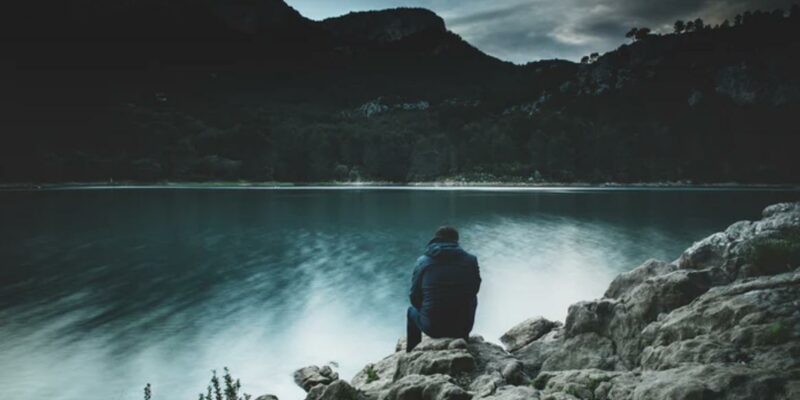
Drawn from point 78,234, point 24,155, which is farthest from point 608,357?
point 24,155

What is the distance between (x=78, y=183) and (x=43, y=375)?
215986 mm

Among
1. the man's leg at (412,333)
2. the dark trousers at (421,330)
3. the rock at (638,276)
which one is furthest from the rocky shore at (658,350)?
the rock at (638,276)

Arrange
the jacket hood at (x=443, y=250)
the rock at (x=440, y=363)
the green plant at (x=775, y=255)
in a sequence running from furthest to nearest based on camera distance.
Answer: the green plant at (x=775, y=255) < the jacket hood at (x=443, y=250) < the rock at (x=440, y=363)

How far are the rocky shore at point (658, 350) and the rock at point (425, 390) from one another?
2cm

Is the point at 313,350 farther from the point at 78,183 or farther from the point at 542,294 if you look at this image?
the point at 78,183

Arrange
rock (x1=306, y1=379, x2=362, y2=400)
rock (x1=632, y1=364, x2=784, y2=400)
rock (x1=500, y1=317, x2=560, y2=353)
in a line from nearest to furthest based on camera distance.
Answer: rock (x1=632, y1=364, x2=784, y2=400) < rock (x1=306, y1=379, x2=362, y2=400) < rock (x1=500, y1=317, x2=560, y2=353)

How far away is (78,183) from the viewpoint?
194500mm

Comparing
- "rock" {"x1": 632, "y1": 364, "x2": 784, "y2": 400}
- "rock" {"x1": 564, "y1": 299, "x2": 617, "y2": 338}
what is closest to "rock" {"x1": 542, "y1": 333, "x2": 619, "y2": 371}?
"rock" {"x1": 564, "y1": 299, "x2": 617, "y2": 338}

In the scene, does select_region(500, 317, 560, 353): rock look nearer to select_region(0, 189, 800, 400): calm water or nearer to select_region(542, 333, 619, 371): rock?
select_region(0, 189, 800, 400): calm water

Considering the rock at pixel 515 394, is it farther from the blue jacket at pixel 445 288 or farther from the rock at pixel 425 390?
the blue jacket at pixel 445 288

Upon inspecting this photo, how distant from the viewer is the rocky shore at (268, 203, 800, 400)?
641 centimetres

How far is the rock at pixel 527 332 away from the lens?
583 inches

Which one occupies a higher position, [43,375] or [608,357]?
[608,357]

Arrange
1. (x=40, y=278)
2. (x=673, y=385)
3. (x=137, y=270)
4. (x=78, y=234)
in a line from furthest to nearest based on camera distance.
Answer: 1. (x=78, y=234)
2. (x=137, y=270)
3. (x=40, y=278)
4. (x=673, y=385)
